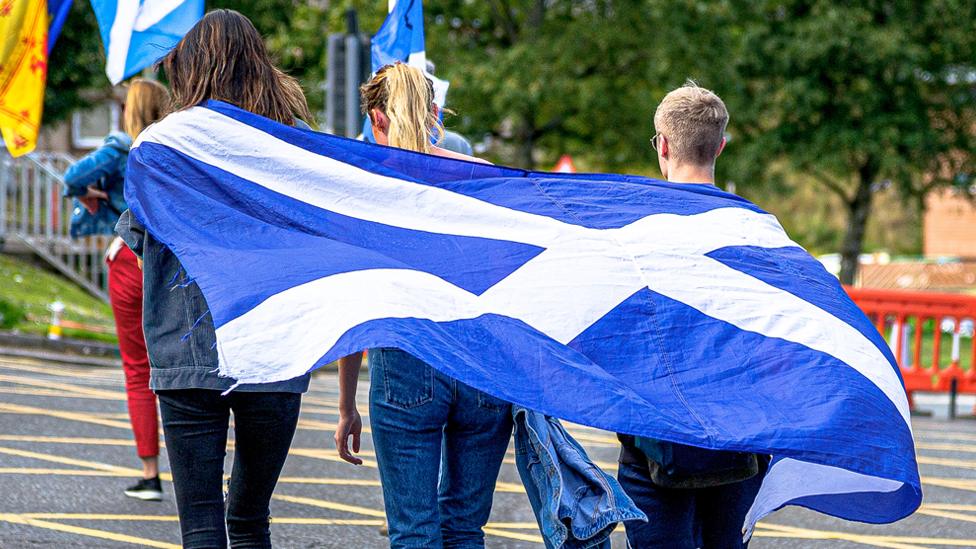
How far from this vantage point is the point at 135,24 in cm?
703

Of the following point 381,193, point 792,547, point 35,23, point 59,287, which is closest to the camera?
point 381,193

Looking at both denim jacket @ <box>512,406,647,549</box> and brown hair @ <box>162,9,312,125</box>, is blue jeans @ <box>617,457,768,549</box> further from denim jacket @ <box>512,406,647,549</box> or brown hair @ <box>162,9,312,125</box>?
brown hair @ <box>162,9,312,125</box>

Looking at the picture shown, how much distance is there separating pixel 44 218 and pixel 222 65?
1502 cm

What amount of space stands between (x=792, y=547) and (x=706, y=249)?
2937 mm

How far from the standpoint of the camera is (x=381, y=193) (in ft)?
12.9

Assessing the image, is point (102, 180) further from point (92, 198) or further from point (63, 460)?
point (63, 460)

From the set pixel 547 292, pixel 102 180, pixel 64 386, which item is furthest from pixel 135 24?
pixel 64 386

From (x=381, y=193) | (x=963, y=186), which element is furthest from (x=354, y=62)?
(x=963, y=186)

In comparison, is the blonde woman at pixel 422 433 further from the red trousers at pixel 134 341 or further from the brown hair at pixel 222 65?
the red trousers at pixel 134 341

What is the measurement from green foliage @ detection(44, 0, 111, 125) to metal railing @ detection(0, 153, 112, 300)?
12.0 ft

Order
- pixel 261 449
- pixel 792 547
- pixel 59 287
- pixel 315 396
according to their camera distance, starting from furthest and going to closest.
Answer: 1. pixel 59 287
2. pixel 315 396
3. pixel 792 547
4. pixel 261 449

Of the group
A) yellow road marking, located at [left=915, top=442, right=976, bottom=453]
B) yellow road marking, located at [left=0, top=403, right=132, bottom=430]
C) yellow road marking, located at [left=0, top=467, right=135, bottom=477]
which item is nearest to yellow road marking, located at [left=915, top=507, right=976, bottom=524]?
yellow road marking, located at [left=915, top=442, right=976, bottom=453]

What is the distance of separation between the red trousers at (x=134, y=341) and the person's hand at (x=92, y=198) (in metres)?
0.54

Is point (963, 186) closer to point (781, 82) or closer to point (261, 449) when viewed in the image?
point (781, 82)
